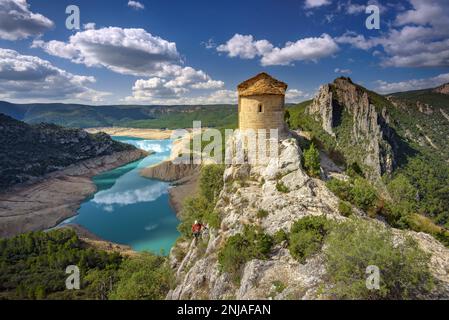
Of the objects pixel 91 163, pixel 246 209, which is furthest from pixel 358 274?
pixel 91 163

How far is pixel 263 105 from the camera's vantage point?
24.5 metres

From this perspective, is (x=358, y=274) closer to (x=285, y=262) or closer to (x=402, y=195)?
(x=285, y=262)

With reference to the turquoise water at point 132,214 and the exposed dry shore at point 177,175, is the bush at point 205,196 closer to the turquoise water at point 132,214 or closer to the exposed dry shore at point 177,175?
the turquoise water at point 132,214

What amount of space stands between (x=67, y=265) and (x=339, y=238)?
134 feet

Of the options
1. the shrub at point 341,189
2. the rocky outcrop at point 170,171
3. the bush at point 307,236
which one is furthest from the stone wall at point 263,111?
the rocky outcrop at point 170,171

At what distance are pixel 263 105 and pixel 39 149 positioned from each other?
10659cm

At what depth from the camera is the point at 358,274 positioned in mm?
11047

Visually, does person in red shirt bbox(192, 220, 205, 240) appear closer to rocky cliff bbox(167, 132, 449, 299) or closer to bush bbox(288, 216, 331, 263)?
rocky cliff bbox(167, 132, 449, 299)

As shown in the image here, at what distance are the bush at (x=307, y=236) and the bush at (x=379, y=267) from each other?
2396 millimetres

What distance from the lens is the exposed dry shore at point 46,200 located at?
61.4 meters

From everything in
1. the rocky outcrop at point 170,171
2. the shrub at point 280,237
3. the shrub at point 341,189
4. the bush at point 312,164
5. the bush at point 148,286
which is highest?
the bush at point 312,164

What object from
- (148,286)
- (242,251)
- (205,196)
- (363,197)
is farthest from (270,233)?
(205,196)

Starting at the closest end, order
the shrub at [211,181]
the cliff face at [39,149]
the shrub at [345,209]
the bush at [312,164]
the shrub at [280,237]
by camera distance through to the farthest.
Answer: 1. the shrub at [280,237]
2. the shrub at [345,209]
3. the bush at [312,164]
4. the shrub at [211,181]
5. the cliff face at [39,149]

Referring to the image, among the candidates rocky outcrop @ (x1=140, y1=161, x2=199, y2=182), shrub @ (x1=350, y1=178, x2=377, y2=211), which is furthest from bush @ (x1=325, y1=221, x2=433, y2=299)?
rocky outcrop @ (x1=140, y1=161, x2=199, y2=182)
